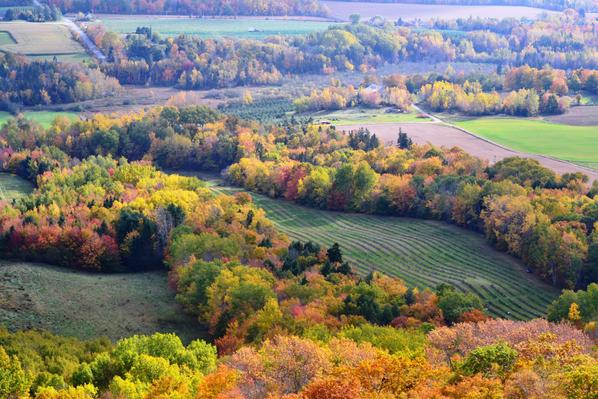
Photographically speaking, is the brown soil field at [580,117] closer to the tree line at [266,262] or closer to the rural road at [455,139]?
the rural road at [455,139]

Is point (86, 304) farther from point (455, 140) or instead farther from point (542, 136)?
point (542, 136)

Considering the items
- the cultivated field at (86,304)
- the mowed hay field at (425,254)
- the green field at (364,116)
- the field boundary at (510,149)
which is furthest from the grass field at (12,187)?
the field boundary at (510,149)

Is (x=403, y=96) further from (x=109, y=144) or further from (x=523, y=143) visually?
(x=109, y=144)

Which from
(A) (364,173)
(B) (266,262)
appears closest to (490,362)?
(B) (266,262)

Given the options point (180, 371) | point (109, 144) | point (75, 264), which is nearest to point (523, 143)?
point (109, 144)

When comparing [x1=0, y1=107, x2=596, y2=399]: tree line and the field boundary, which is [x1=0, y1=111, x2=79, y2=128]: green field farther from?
the field boundary

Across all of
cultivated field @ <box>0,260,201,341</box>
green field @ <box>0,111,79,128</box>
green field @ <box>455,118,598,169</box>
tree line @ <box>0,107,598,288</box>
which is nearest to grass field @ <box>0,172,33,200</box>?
tree line @ <box>0,107,598,288</box>
